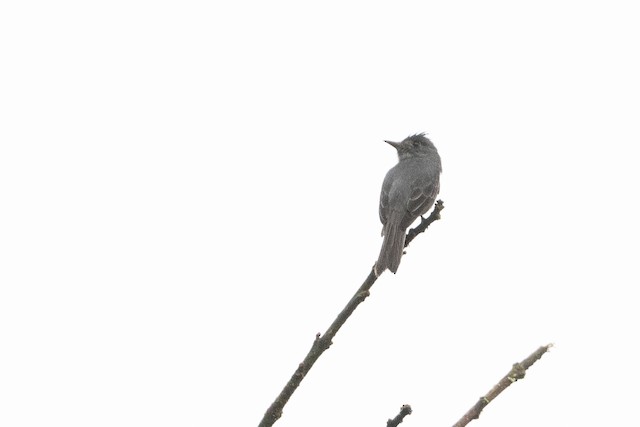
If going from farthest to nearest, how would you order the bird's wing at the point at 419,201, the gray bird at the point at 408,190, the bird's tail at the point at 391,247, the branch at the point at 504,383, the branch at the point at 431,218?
the bird's wing at the point at 419,201
the gray bird at the point at 408,190
the branch at the point at 431,218
the bird's tail at the point at 391,247
the branch at the point at 504,383

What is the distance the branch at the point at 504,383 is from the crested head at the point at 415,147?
8.33m

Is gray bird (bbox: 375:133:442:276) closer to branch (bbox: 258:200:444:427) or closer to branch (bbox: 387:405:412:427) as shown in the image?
branch (bbox: 258:200:444:427)

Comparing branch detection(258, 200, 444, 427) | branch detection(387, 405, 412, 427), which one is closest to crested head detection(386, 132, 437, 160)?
branch detection(258, 200, 444, 427)

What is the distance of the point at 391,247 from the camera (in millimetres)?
5500

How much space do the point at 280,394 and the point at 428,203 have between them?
661 cm

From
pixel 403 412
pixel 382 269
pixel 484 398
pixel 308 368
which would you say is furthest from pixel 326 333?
pixel 382 269

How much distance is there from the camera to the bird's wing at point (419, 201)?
8828mm

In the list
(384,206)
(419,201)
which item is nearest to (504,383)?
(384,206)

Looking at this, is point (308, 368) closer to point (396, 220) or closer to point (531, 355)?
point (531, 355)

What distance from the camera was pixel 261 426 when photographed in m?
2.66

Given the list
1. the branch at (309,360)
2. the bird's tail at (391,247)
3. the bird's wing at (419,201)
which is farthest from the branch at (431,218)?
the bird's wing at (419,201)

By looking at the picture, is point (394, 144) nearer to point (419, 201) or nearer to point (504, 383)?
point (419, 201)

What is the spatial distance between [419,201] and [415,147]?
2172 mm

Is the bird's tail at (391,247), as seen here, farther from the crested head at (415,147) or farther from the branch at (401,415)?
the crested head at (415,147)
